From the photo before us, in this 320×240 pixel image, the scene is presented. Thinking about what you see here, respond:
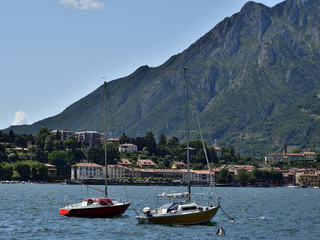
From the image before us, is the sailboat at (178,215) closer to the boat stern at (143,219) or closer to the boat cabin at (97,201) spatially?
the boat stern at (143,219)

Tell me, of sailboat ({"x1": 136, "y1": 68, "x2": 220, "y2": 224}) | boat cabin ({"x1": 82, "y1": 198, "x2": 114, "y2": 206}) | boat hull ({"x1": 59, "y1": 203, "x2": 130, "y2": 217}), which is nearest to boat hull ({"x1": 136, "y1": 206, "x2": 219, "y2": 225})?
sailboat ({"x1": 136, "y1": 68, "x2": 220, "y2": 224})

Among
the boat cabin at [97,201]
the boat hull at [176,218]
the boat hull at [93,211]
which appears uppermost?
the boat cabin at [97,201]

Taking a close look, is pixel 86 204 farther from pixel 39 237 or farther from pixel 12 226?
pixel 39 237

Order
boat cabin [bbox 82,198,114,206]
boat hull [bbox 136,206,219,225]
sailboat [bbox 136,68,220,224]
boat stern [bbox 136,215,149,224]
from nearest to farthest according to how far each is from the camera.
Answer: boat hull [bbox 136,206,219,225], sailboat [bbox 136,68,220,224], boat stern [bbox 136,215,149,224], boat cabin [bbox 82,198,114,206]

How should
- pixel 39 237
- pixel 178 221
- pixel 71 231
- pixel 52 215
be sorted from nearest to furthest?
pixel 39 237, pixel 71 231, pixel 178 221, pixel 52 215

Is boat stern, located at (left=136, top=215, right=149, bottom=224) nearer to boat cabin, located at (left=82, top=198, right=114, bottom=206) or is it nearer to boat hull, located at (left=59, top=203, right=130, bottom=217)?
boat hull, located at (left=59, top=203, right=130, bottom=217)

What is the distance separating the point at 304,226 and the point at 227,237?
767 inches

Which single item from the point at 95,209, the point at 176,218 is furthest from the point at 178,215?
the point at 95,209

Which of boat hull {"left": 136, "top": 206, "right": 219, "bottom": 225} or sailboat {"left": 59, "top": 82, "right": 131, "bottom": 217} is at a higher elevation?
sailboat {"left": 59, "top": 82, "right": 131, "bottom": 217}

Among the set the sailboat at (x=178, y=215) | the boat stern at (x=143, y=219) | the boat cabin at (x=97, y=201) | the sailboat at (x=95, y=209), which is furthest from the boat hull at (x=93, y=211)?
the boat stern at (x=143, y=219)

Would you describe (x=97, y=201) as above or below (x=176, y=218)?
above

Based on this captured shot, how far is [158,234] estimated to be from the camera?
70875mm

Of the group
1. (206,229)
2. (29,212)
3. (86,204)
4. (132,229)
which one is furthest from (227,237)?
(29,212)

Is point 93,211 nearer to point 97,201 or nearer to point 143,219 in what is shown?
point 97,201
